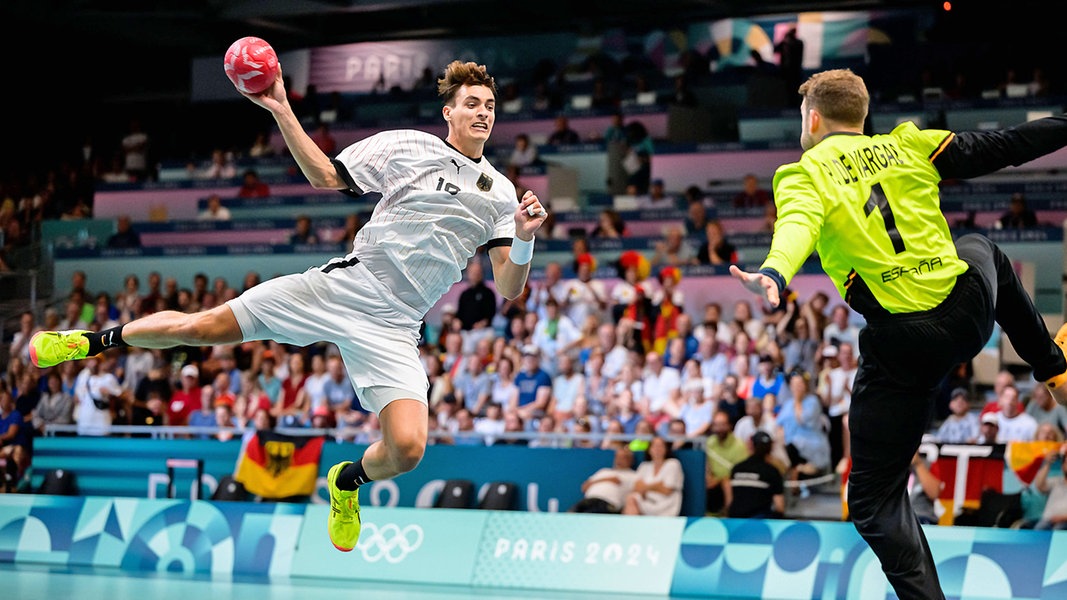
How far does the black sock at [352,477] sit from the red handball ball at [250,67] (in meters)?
2.44

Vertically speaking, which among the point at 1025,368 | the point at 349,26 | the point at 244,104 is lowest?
the point at 1025,368

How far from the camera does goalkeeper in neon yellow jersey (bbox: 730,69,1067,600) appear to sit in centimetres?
541

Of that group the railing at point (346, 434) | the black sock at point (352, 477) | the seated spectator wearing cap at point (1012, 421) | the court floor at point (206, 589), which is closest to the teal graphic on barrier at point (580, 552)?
the court floor at point (206, 589)

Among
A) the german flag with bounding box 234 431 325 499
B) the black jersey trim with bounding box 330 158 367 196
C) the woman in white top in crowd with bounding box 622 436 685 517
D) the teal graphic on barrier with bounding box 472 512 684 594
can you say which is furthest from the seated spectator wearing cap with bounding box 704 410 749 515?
the black jersey trim with bounding box 330 158 367 196

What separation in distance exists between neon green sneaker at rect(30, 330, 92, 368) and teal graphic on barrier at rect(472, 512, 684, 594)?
560 cm

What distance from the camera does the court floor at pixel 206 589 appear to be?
35.1 ft

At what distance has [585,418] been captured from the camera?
48.9ft

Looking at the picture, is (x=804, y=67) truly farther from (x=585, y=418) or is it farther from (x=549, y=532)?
(x=549, y=532)

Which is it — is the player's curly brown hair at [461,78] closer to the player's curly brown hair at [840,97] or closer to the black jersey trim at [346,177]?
the black jersey trim at [346,177]

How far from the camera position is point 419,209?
730 centimetres

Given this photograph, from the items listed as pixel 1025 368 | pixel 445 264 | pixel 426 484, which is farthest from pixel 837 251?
pixel 1025 368

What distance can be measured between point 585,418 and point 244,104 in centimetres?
1966

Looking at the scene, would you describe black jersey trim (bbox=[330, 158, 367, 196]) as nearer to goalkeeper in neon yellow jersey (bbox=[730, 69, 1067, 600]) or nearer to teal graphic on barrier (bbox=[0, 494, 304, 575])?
goalkeeper in neon yellow jersey (bbox=[730, 69, 1067, 600])

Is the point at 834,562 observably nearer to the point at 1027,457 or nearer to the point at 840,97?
the point at 1027,457
